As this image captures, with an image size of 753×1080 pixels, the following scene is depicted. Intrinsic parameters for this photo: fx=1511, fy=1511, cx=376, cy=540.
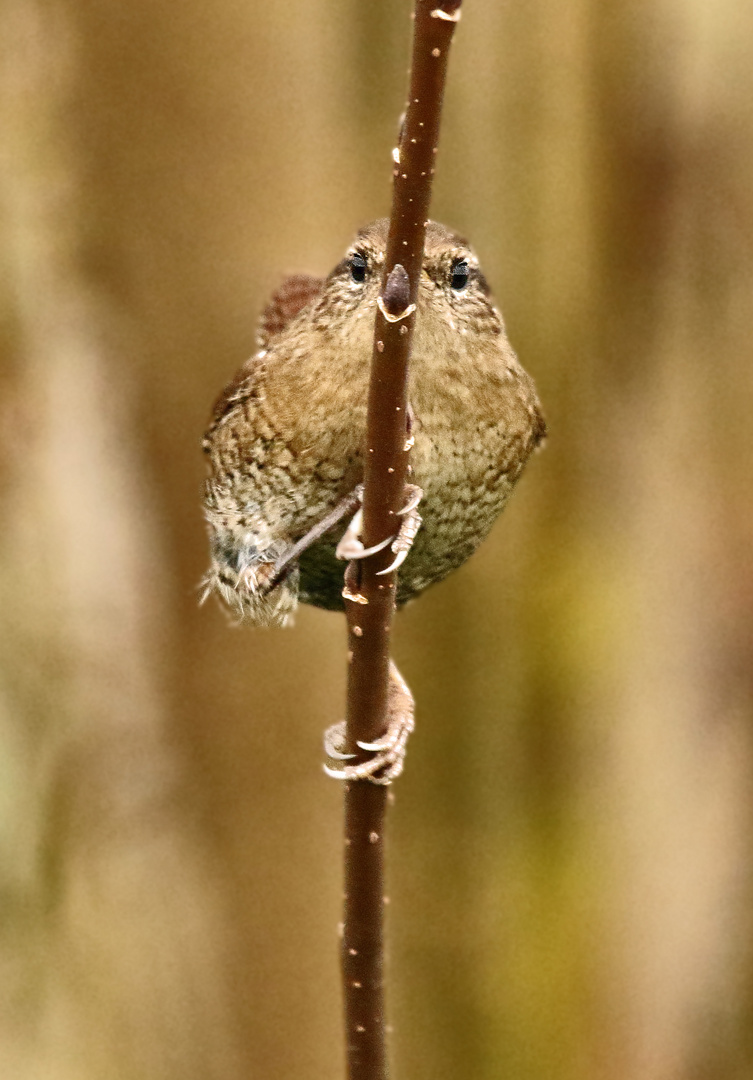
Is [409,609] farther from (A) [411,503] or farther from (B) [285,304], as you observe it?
(A) [411,503]

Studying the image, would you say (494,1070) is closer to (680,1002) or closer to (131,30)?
(680,1002)

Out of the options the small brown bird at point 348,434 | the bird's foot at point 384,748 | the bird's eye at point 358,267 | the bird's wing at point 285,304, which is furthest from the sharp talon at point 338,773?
the bird's wing at point 285,304

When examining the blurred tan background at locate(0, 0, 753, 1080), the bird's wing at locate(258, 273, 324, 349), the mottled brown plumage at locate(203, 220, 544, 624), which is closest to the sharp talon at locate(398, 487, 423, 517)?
the mottled brown plumage at locate(203, 220, 544, 624)

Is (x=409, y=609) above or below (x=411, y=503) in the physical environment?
below

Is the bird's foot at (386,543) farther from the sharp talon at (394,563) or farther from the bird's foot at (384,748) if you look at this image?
the bird's foot at (384,748)

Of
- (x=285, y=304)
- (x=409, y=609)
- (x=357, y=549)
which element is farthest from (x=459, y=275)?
(x=409, y=609)

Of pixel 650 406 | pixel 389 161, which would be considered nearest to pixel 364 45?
pixel 389 161
